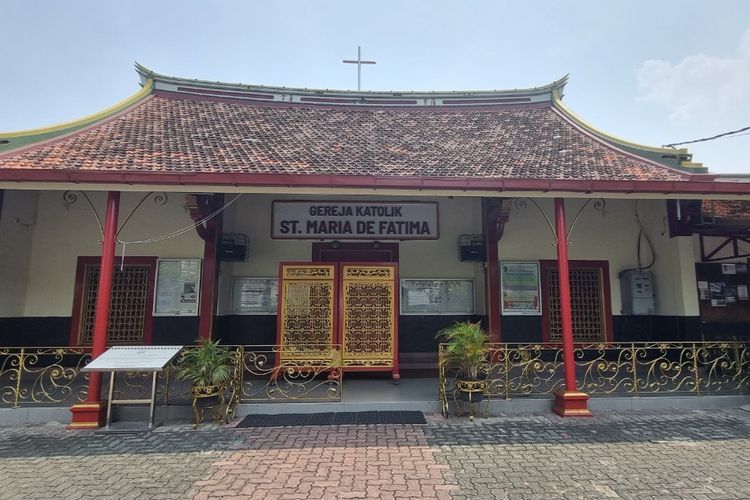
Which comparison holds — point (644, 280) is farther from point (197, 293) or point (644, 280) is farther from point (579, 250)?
point (197, 293)

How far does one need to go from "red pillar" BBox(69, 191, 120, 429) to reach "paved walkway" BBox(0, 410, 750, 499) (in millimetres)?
236

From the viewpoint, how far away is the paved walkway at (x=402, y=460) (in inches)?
142

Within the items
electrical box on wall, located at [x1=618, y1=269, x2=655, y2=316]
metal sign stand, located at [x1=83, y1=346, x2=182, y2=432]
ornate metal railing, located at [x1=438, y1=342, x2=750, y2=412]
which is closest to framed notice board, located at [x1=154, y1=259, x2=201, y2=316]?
metal sign stand, located at [x1=83, y1=346, x2=182, y2=432]

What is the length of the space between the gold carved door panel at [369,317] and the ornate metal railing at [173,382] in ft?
1.54

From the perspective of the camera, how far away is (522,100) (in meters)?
11.1

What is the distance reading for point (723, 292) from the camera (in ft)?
27.2

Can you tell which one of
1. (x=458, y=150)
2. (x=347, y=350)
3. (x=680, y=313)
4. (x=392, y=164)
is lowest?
(x=347, y=350)

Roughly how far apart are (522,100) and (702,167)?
496 centimetres

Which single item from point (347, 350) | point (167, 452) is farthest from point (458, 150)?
point (167, 452)

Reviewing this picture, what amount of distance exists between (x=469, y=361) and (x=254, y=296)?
5.00 metres

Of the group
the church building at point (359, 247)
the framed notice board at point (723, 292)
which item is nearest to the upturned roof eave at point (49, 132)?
the church building at point (359, 247)

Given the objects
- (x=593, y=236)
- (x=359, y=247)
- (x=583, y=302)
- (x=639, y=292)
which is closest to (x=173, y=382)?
(x=359, y=247)

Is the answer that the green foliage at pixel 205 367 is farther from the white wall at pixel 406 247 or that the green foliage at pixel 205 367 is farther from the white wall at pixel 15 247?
the white wall at pixel 15 247

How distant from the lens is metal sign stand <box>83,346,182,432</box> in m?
5.04
